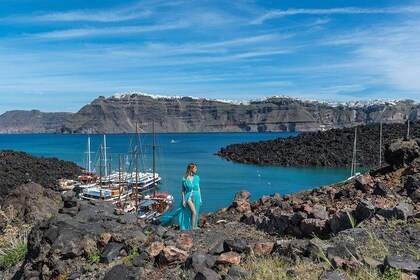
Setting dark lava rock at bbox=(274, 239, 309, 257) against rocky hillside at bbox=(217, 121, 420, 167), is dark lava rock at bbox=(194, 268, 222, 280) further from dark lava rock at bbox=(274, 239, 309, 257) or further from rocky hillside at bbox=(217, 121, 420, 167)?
rocky hillside at bbox=(217, 121, 420, 167)

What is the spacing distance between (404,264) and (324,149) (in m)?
75.5

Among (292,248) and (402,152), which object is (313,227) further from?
(402,152)

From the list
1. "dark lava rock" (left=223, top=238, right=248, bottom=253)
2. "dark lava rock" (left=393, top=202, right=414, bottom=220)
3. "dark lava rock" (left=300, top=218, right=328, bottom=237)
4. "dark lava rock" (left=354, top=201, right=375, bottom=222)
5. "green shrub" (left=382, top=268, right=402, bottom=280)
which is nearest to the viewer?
"green shrub" (left=382, top=268, right=402, bottom=280)

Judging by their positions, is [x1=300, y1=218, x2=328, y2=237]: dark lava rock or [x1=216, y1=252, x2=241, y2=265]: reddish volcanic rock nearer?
[x1=216, y1=252, x2=241, y2=265]: reddish volcanic rock

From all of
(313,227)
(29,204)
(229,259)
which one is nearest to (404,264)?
(229,259)

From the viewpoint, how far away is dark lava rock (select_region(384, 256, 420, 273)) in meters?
5.57

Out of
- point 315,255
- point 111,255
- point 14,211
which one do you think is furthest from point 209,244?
point 14,211

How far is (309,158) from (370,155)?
9.13m

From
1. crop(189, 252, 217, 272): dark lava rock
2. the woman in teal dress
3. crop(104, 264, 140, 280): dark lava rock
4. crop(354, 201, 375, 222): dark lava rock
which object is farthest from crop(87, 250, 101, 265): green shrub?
crop(354, 201, 375, 222): dark lava rock

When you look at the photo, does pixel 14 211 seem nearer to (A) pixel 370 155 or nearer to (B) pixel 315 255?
(B) pixel 315 255

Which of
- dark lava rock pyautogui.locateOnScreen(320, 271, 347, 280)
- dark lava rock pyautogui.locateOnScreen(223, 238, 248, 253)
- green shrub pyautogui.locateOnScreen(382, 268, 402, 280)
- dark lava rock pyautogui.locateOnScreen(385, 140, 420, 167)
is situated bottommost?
dark lava rock pyautogui.locateOnScreen(223, 238, 248, 253)

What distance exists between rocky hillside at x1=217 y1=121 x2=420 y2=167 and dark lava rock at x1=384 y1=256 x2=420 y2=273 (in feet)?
223

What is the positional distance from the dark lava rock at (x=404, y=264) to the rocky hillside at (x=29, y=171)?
43.6 metres

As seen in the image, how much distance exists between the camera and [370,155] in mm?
74750
